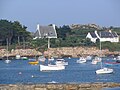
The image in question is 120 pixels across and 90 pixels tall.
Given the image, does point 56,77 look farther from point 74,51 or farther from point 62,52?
point 74,51

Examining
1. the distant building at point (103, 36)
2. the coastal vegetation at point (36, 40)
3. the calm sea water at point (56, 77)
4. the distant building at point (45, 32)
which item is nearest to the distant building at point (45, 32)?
the distant building at point (45, 32)

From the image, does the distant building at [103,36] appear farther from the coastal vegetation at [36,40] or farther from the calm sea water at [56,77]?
the calm sea water at [56,77]

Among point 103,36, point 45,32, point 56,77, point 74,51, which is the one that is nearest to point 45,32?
point 45,32

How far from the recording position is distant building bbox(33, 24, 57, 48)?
106 meters

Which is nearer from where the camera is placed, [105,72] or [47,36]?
[105,72]

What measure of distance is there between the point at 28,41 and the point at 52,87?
299 feet

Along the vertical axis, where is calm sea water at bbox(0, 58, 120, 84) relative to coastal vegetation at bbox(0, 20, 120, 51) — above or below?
below

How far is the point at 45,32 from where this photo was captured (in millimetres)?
107750

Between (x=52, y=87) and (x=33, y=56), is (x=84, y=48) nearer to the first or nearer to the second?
Answer: (x=33, y=56)

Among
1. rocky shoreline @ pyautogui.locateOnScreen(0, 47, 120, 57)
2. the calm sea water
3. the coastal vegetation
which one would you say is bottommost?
the calm sea water

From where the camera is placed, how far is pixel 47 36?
106188 millimetres

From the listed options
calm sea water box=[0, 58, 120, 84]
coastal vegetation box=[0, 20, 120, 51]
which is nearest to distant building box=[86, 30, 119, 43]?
coastal vegetation box=[0, 20, 120, 51]

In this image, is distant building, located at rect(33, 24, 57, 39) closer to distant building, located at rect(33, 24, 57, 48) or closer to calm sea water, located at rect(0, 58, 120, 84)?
distant building, located at rect(33, 24, 57, 48)

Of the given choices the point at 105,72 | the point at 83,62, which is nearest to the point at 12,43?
the point at 83,62
